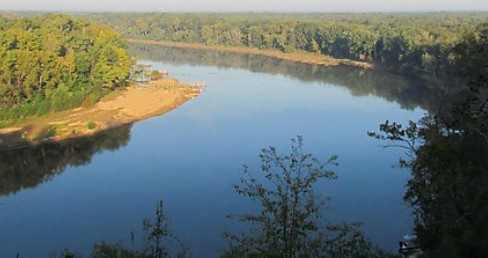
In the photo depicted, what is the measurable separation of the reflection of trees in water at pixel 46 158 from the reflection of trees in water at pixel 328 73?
1843 centimetres

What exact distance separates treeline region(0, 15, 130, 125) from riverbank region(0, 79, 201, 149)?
814 mm

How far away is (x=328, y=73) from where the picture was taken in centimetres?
5475

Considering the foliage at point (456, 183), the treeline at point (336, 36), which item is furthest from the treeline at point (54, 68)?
the foliage at point (456, 183)

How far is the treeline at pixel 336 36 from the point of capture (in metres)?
49.8

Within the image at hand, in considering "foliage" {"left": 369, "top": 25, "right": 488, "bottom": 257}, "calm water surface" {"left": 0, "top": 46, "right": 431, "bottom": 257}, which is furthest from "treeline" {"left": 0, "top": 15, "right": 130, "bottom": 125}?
"foliage" {"left": 369, "top": 25, "right": 488, "bottom": 257}

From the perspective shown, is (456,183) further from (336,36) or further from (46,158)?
(336,36)

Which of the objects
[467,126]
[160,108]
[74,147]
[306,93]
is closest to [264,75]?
[306,93]

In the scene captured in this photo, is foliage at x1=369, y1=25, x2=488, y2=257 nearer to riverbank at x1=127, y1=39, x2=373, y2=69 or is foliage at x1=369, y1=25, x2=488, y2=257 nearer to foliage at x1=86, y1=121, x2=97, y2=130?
foliage at x1=86, y1=121, x2=97, y2=130

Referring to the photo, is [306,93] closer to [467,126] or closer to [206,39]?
[467,126]

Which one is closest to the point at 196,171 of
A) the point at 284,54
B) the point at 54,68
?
the point at 54,68

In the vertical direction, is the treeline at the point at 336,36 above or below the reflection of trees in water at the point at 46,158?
above

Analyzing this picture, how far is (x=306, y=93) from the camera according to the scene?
43.4 metres

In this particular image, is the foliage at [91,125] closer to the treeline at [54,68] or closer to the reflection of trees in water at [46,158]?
the reflection of trees in water at [46,158]

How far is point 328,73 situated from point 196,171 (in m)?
33.6
